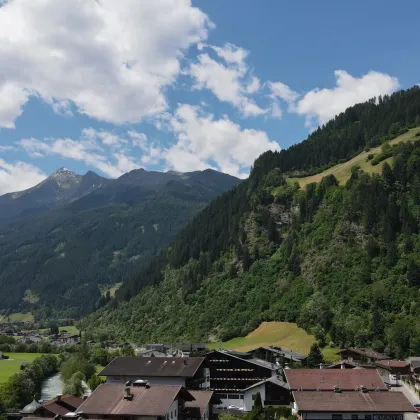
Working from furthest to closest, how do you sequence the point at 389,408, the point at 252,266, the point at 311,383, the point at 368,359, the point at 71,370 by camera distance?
the point at 252,266
the point at 71,370
the point at 368,359
the point at 311,383
the point at 389,408

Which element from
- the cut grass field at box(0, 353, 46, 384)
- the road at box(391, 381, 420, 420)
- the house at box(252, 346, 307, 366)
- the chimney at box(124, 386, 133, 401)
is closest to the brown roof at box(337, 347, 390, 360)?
the house at box(252, 346, 307, 366)

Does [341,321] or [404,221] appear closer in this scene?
[341,321]

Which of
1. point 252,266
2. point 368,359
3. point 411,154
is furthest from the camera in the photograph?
point 252,266

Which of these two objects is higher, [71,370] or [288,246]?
[288,246]

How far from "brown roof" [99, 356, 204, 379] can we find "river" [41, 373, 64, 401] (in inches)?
999

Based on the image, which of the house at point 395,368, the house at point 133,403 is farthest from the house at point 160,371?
the house at point 395,368

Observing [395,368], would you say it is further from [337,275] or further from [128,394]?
[128,394]

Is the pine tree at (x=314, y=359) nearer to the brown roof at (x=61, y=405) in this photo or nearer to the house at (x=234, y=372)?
the house at (x=234, y=372)

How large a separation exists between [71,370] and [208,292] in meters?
78.4

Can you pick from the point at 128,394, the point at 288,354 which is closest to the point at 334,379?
the point at 128,394

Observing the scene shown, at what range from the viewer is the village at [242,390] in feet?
178

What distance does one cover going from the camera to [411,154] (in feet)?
574

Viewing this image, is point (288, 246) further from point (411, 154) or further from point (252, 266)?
point (411, 154)

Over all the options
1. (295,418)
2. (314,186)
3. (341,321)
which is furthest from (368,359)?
(314,186)
